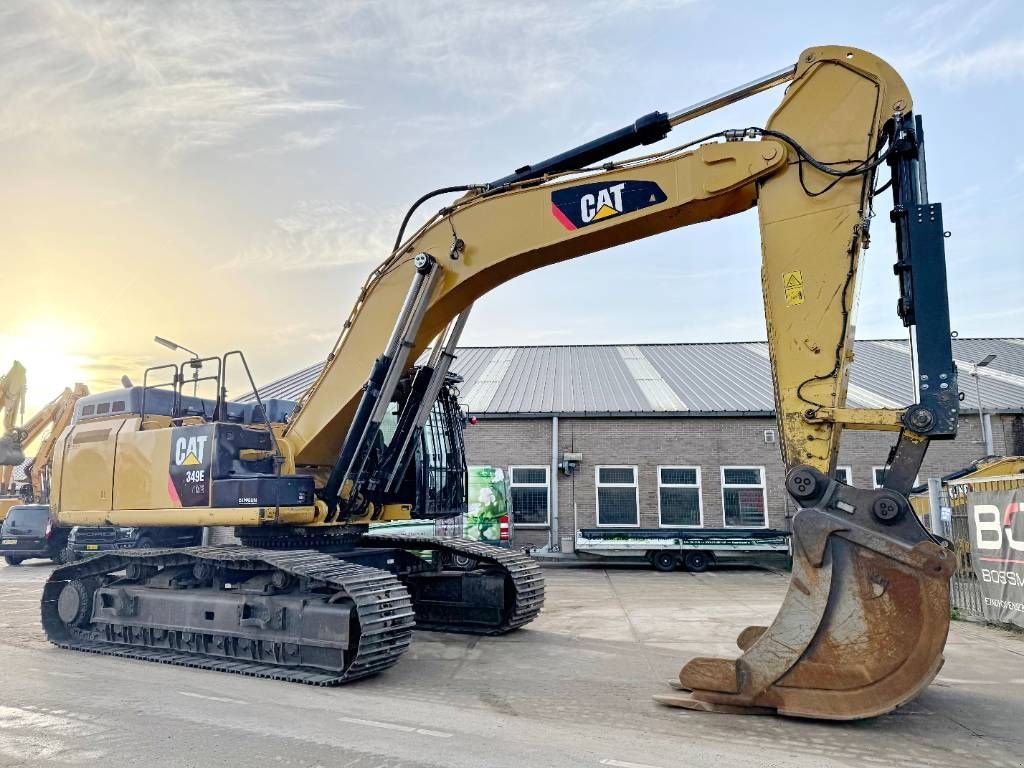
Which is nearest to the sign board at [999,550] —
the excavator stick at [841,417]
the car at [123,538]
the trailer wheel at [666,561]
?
the excavator stick at [841,417]

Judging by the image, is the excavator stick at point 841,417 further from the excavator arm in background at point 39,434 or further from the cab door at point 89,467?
the excavator arm in background at point 39,434

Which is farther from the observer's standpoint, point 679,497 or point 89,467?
point 679,497

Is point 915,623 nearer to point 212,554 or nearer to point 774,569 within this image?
point 212,554

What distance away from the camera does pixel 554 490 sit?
21.4 metres

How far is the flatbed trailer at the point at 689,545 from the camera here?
1809 cm

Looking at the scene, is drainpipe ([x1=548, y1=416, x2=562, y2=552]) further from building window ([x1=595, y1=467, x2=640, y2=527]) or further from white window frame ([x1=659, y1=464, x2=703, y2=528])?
white window frame ([x1=659, y1=464, x2=703, y2=528])

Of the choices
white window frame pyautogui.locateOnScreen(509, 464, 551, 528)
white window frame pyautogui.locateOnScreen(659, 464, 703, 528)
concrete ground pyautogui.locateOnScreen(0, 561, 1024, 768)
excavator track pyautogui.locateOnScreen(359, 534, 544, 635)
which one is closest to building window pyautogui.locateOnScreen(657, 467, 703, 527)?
white window frame pyautogui.locateOnScreen(659, 464, 703, 528)

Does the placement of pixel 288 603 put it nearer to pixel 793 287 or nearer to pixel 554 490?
pixel 793 287

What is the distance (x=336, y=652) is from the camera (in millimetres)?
6910

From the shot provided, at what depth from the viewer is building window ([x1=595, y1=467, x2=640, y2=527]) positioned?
21250 millimetres

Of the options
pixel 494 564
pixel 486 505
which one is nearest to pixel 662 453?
pixel 486 505

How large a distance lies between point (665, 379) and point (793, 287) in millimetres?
19216

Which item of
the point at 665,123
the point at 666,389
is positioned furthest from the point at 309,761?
the point at 666,389

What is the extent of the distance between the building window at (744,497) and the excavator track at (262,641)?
15588 millimetres
